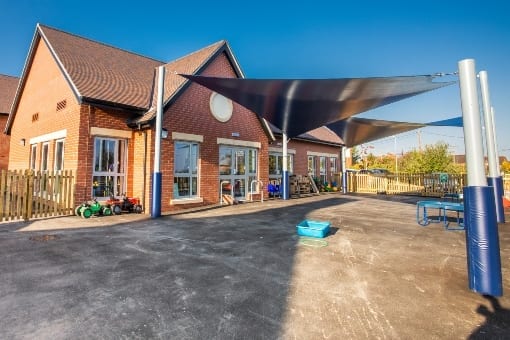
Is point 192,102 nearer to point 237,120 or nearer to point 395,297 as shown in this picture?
point 237,120

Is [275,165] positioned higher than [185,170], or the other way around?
[275,165]

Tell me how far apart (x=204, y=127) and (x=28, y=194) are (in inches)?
248

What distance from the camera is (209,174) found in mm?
11555

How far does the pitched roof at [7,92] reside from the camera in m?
18.1

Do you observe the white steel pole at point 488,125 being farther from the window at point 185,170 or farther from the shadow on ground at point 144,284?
the window at point 185,170

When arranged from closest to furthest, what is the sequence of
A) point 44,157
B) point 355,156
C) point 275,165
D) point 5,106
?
point 44,157, point 275,165, point 5,106, point 355,156

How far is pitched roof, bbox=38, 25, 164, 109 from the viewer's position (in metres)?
9.54

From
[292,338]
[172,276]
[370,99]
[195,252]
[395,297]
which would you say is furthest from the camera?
[370,99]

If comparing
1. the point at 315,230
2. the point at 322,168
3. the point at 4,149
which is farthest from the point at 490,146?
the point at 4,149

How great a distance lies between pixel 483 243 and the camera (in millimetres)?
3234

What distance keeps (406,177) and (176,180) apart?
16.1 meters

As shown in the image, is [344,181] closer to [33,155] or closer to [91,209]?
[91,209]

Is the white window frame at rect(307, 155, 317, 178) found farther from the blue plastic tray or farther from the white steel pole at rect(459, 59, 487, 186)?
the white steel pole at rect(459, 59, 487, 186)

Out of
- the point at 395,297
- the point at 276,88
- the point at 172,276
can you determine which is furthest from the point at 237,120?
the point at 395,297
